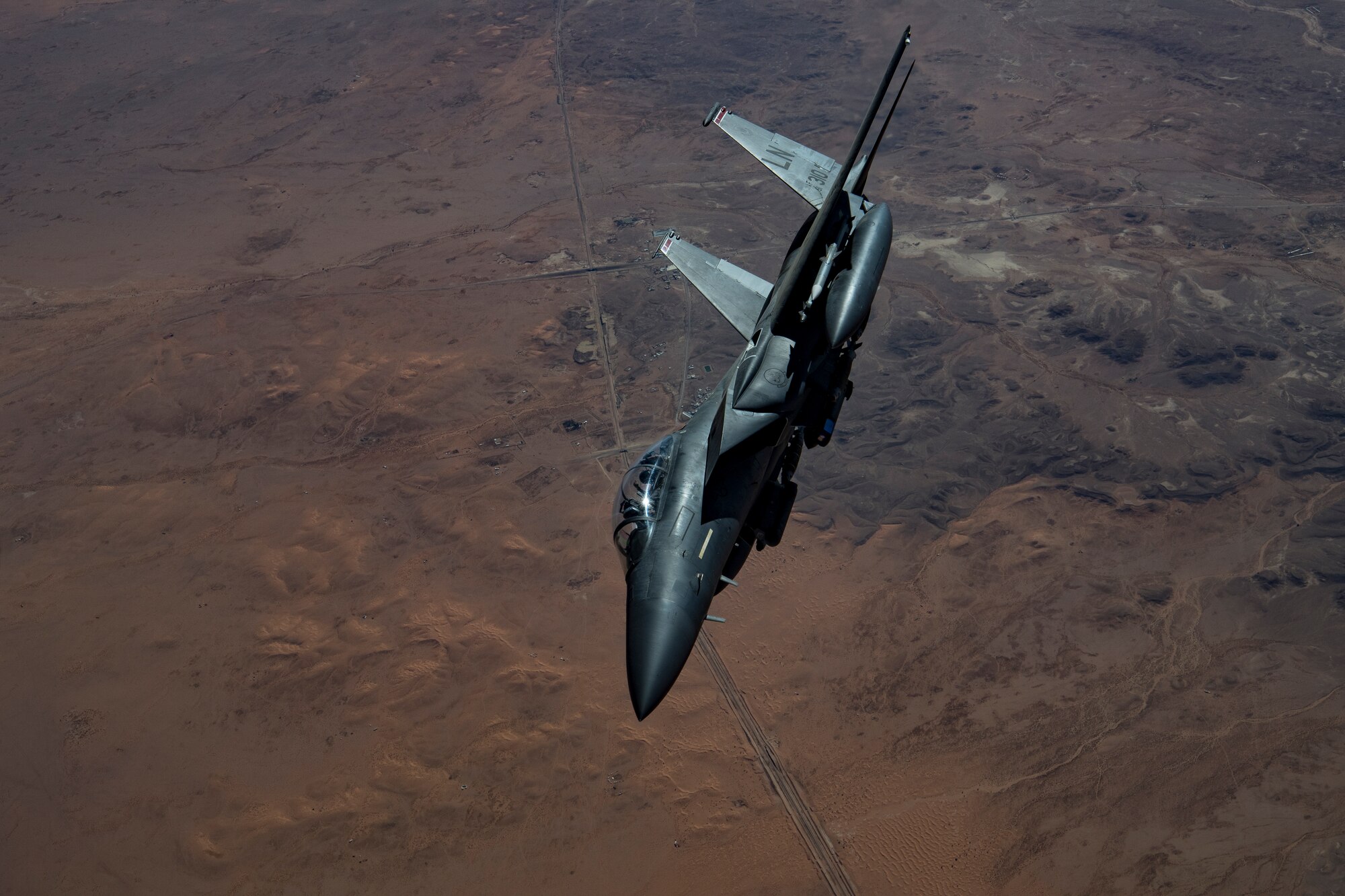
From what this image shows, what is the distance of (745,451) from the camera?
19.7 meters

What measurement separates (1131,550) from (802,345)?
66.2 feet

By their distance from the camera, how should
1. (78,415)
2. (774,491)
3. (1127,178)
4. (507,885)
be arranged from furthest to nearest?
1. (1127,178)
2. (78,415)
3. (507,885)
4. (774,491)

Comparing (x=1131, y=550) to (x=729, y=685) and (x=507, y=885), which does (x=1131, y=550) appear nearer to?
(x=729, y=685)

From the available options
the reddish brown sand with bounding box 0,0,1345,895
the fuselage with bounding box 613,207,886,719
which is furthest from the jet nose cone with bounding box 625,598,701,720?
the reddish brown sand with bounding box 0,0,1345,895

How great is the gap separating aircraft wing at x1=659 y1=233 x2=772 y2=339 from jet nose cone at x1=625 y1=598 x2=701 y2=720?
10.6 m

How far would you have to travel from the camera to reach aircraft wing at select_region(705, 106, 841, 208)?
26.9m

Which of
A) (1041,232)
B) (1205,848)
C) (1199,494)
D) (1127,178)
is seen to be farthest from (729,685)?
(1127,178)

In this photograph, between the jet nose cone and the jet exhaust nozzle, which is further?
the jet exhaust nozzle

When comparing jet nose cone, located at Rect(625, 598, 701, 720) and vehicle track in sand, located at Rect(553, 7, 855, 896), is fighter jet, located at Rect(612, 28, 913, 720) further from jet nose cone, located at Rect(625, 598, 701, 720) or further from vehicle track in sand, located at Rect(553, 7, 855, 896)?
vehicle track in sand, located at Rect(553, 7, 855, 896)

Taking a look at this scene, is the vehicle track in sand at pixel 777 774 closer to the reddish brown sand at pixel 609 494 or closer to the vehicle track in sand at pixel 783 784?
the vehicle track in sand at pixel 783 784

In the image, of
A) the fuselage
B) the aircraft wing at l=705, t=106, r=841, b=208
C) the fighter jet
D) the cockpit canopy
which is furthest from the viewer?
the aircraft wing at l=705, t=106, r=841, b=208

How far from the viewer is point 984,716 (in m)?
26.9

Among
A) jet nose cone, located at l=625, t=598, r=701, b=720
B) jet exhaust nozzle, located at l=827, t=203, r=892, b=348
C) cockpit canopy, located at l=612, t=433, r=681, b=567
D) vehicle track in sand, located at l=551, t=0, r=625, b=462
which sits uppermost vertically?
jet exhaust nozzle, located at l=827, t=203, r=892, b=348

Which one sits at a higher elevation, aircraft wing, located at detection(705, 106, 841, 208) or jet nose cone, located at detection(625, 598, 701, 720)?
aircraft wing, located at detection(705, 106, 841, 208)
